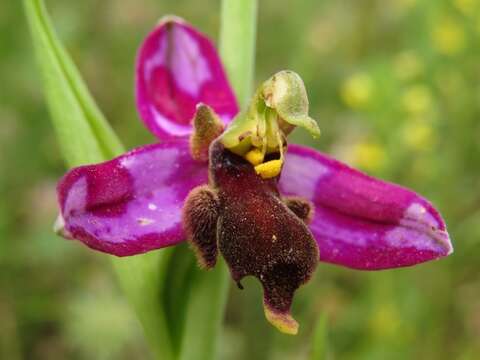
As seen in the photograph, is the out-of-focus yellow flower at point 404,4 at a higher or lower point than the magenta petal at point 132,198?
lower

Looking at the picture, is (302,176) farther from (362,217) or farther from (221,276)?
(221,276)

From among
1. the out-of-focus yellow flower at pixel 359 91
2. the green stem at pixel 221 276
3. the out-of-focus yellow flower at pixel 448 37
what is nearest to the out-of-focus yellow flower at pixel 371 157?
the out-of-focus yellow flower at pixel 359 91

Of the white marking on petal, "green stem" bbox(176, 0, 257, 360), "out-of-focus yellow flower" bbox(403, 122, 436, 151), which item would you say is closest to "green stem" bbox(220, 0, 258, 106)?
"green stem" bbox(176, 0, 257, 360)

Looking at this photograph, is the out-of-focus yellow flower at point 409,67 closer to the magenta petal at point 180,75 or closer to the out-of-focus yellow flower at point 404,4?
the out-of-focus yellow flower at point 404,4

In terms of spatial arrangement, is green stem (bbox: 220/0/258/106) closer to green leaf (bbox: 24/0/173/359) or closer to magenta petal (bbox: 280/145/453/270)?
magenta petal (bbox: 280/145/453/270)

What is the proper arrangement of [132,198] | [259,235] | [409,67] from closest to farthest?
[259,235]
[132,198]
[409,67]

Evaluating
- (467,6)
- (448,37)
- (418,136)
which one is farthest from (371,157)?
(467,6)

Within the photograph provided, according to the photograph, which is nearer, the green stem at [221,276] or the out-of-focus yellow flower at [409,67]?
the green stem at [221,276]

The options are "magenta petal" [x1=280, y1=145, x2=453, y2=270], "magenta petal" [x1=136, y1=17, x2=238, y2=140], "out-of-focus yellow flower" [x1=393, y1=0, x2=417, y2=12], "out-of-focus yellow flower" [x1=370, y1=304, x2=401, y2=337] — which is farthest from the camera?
"out-of-focus yellow flower" [x1=393, y1=0, x2=417, y2=12]
